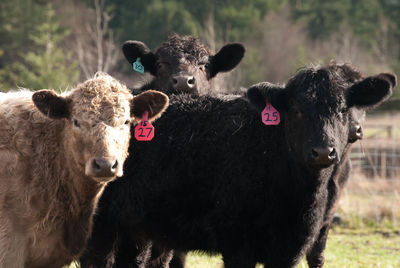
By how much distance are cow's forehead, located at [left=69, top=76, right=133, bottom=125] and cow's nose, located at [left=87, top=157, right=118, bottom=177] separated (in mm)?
394

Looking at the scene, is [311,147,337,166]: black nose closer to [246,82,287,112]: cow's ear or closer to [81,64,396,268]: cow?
[81,64,396,268]: cow

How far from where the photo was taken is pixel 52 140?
16.3 ft

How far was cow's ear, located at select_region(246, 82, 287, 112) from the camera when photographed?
17.3 ft

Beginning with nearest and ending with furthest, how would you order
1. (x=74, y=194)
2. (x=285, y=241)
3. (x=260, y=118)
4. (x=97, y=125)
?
(x=97, y=125), (x=74, y=194), (x=285, y=241), (x=260, y=118)

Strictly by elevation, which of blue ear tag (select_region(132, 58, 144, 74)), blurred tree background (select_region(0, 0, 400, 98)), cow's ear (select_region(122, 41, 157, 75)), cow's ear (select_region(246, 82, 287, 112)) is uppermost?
blurred tree background (select_region(0, 0, 400, 98))

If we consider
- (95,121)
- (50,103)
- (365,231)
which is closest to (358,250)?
(365,231)

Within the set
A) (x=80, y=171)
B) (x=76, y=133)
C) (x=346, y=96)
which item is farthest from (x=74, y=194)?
(x=346, y=96)

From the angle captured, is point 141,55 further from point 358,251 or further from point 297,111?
point 358,251

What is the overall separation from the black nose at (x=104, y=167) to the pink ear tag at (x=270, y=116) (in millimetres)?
1561

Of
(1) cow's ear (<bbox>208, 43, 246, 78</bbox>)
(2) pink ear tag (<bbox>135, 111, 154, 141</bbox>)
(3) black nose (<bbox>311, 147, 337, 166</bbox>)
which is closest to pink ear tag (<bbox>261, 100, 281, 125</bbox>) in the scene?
(3) black nose (<bbox>311, 147, 337, 166</bbox>)

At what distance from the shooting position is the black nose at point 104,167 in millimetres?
4270

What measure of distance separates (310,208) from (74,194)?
6.71 feet

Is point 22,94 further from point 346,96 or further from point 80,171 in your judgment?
point 346,96

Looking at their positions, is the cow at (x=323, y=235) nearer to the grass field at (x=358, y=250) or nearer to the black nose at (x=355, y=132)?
the black nose at (x=355, y=132)
